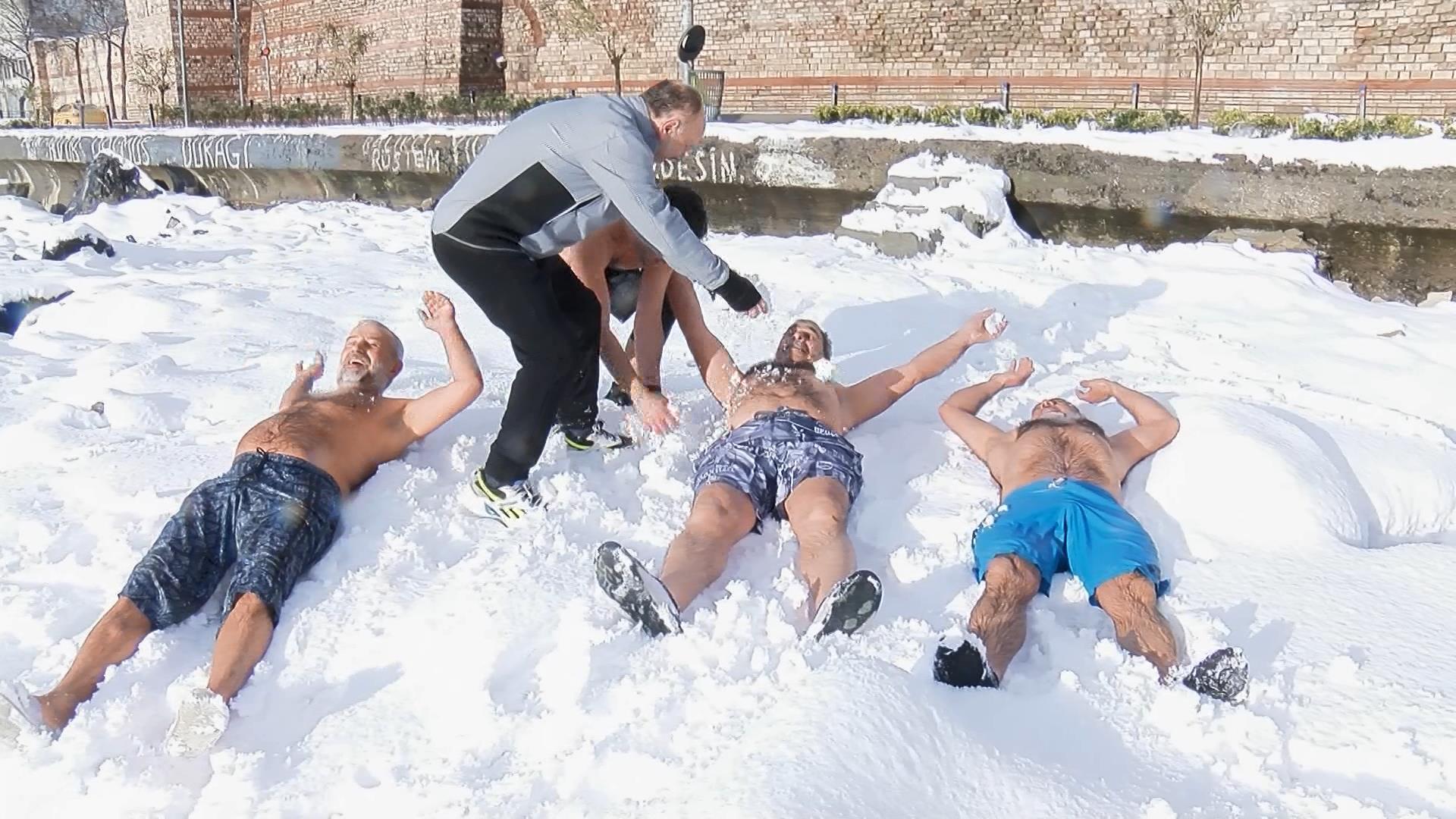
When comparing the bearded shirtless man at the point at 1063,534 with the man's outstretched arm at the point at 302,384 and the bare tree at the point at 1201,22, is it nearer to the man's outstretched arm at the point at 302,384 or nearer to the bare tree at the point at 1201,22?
the man's outstretched arm at the point at 302,384

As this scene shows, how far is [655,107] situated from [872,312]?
2847 mm

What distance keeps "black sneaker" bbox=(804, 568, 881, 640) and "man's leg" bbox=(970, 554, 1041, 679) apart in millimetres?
252

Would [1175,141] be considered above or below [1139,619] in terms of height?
above

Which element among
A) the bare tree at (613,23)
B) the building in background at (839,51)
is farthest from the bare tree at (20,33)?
the bare tree at (613,23)

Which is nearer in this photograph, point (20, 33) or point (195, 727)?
point (195, 727)

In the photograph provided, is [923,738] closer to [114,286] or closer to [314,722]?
[314,722]

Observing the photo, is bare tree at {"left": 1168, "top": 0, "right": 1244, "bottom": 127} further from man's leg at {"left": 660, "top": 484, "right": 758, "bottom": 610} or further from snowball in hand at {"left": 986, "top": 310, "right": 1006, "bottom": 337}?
man's leg at {"left": 660, "top": 484, "right": 758, "bottom": 610}

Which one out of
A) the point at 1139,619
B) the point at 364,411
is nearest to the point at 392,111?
Answer: the point at 364,411

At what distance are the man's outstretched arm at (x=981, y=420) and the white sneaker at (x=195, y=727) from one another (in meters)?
2.25

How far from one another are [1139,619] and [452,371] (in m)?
2.07

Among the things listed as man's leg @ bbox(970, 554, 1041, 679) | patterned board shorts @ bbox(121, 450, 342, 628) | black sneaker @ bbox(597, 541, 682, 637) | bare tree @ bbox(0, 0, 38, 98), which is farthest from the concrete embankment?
bare tree @ bbox(0, 0, 38, 98)

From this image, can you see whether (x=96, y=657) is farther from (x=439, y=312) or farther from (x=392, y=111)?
(x=392, y=111)

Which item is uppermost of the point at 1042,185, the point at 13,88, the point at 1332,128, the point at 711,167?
the point at 13,88

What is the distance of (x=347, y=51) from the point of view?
27906mm
